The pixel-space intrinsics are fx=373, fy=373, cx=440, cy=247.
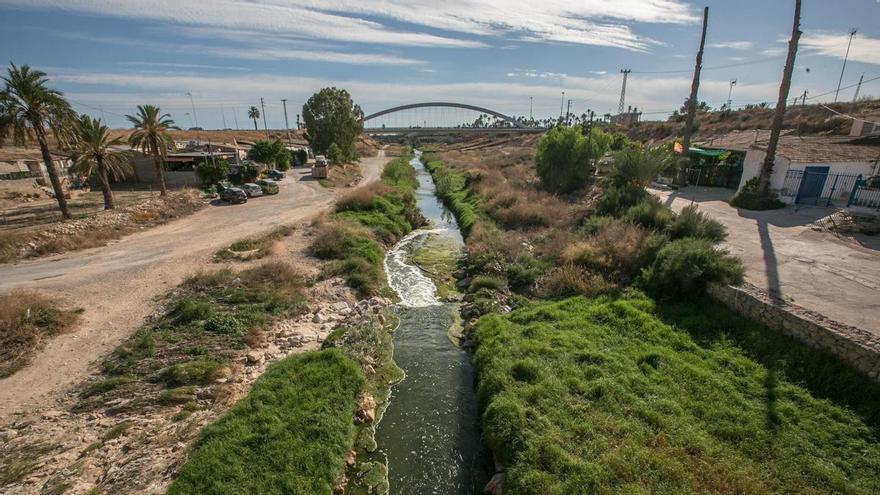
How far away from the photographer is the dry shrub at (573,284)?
59.7ft

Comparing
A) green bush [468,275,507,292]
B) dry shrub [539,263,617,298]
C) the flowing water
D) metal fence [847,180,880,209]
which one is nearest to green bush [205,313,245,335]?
the flowing water

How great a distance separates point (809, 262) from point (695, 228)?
4624 millimetres

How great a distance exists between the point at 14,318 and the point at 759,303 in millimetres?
28004

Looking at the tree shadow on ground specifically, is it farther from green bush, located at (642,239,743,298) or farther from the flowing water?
the flowing water

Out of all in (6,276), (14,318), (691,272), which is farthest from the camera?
(6,276)

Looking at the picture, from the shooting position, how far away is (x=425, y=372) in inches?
595

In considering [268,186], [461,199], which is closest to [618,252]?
[461,199]

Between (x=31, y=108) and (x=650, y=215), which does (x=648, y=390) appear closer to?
(x=650, y=215)

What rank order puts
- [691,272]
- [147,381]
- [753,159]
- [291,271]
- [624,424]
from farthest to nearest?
[753,159] < [291,271] < [691,272] < [147,381] < [624,424]

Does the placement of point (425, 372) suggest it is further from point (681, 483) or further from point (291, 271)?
point (291, 271)

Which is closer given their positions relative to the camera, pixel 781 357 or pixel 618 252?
pixel 781 357

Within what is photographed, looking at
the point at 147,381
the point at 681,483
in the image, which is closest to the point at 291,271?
the point at 147,381

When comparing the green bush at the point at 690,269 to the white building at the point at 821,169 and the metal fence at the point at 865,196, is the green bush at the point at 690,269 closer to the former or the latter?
the metal fence at the point at 865,196

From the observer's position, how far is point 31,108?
25000 mm
